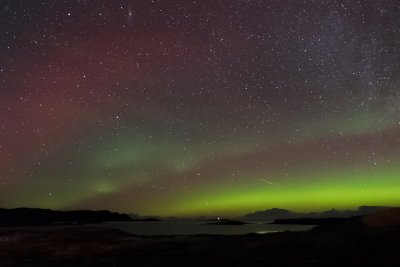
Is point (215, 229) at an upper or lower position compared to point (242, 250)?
upper

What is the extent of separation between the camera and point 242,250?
3588cm

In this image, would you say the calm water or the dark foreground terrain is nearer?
the dark foreground terrain

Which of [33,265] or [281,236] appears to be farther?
[281,236]

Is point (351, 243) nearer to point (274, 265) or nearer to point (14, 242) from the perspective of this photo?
point (274, 265)

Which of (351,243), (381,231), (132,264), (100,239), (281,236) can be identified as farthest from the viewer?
(100,239)

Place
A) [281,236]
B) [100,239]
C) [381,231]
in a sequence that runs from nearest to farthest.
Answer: [381,231], [281,236], [100,239]

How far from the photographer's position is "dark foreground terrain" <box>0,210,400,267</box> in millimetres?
29547

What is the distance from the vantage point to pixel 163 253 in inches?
1435

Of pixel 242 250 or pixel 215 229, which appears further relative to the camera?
pixel 215 229

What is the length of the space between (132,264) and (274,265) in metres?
10.9

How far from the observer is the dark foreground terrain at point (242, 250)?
96.9 feet

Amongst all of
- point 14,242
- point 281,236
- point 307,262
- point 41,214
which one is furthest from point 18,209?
point 307,262

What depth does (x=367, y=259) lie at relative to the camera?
91.1 feet

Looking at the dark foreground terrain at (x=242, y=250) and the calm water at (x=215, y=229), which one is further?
the calm water at (x=215, y=229)
